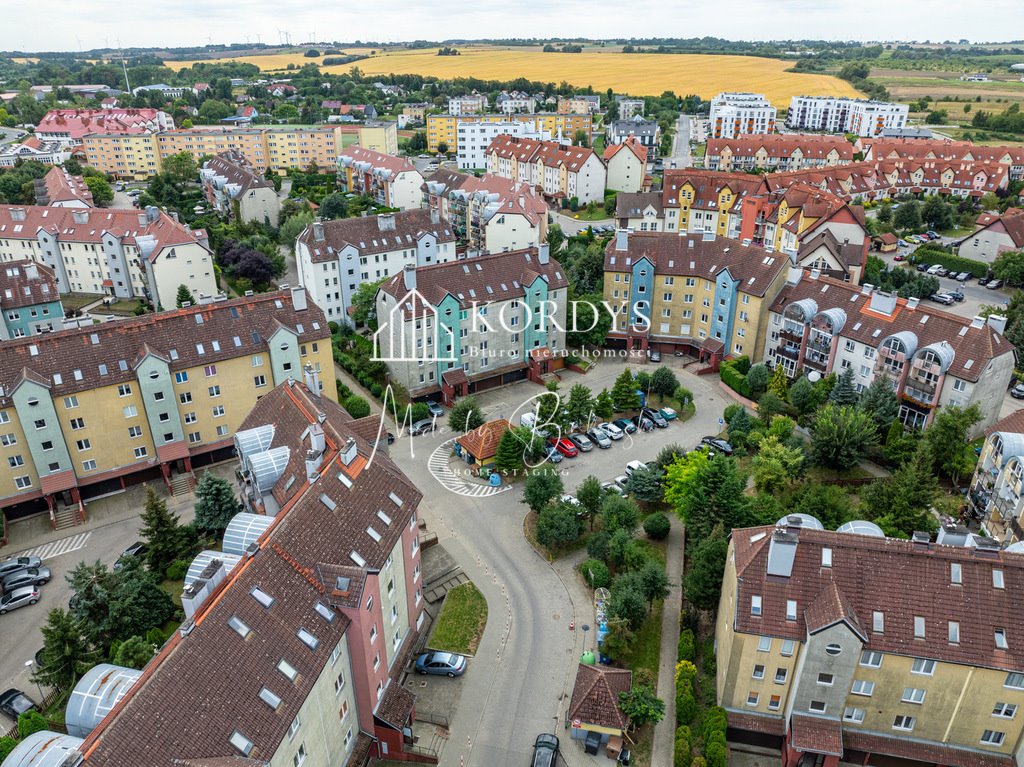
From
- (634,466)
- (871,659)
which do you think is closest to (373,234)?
(634,466)

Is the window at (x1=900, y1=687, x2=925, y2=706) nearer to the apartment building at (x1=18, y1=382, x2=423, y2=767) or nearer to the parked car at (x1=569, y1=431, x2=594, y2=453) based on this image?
the apartment building at (x1=18, y1=382, x2=423, y2=767)

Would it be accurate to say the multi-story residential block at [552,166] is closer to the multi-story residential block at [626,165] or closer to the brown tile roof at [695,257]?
the multi-story residential block at [626,165]

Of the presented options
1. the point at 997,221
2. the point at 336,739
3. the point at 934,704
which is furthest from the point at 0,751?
the point at 997,221

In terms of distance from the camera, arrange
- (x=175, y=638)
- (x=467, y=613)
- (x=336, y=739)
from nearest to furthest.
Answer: (x=175, y=638), (x=336, y=739), (x=467, y=613)

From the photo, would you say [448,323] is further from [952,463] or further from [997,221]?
[997,221]

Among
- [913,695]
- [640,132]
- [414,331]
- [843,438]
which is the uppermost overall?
[640,132]

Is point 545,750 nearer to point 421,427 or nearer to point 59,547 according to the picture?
point 421,427
